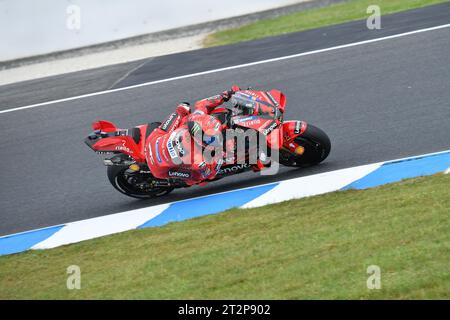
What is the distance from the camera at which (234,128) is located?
360 inches

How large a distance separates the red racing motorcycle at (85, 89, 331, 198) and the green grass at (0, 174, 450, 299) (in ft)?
2.99

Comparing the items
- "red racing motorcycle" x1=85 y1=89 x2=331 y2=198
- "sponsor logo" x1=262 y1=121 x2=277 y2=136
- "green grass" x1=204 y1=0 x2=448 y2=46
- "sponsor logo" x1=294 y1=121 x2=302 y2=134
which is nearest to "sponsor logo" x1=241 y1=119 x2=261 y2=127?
"red racing motorcycle" x1=85 y1=89 x2=331 y2=198

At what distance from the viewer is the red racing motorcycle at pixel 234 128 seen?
29.8 feet

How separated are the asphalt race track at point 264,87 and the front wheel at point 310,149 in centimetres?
13

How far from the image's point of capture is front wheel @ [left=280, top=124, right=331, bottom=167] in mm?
9359

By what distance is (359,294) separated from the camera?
598cm

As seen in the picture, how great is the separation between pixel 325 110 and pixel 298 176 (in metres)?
2.13

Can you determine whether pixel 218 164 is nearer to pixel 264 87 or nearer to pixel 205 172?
pixel 205 172

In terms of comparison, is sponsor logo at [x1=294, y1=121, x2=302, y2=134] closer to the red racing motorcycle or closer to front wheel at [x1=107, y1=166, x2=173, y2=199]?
the red racing motorcycle

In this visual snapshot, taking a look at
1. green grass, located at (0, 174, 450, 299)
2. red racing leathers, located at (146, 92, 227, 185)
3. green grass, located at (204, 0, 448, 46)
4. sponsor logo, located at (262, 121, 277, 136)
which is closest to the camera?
green grass, located at (0, 174, 450, 299)

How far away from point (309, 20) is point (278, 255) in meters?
9.60

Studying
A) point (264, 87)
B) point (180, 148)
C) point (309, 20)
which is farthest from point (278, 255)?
point (309, 20)

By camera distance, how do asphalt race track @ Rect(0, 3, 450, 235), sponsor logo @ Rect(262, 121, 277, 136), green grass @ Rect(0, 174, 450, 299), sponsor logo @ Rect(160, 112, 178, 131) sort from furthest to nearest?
asphalt race track @ Rect(0, 3, 450, 235) < sponsor logo @ Rect(160, 112, 178, 131) < sponsor logo @ Rect(262, 121, 277, 136) < green grass @ Rect(0, 174, 450, 299)
